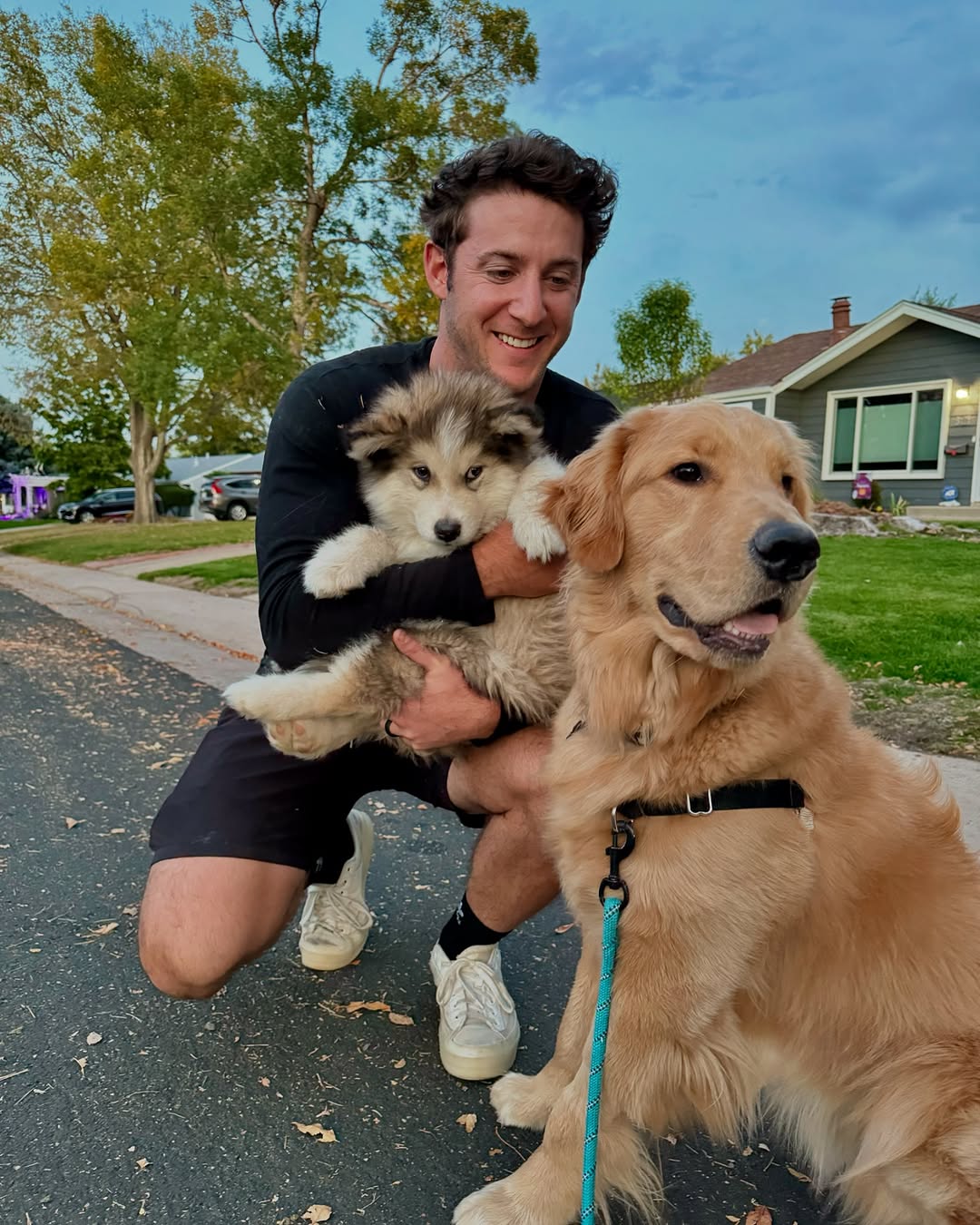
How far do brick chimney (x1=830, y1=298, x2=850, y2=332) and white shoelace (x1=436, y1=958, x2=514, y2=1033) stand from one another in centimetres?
2546

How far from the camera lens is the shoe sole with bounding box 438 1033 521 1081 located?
2414 millimetres

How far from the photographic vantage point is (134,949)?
3.01 metres

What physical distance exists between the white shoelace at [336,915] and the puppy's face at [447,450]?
51.5 inches

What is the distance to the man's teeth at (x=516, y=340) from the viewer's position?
2969mm

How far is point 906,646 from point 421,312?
1980cm

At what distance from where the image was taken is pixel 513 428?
9.18ft

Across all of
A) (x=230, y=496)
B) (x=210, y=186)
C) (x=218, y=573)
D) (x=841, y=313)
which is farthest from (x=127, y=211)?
(x=841, y=313)

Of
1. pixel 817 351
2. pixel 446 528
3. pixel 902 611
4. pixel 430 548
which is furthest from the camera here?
pixel 817 351

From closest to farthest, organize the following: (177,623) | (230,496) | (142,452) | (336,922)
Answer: (336,922), (177,623), (142,452), (230,496)

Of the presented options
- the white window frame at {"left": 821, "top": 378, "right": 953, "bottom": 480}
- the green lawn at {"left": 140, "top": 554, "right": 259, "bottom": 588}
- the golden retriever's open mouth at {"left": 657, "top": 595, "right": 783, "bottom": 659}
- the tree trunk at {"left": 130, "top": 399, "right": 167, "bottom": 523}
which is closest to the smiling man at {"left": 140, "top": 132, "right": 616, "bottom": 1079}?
the golden retriever's open mouth at {"left": 657, "top": 595, "right": 783, "bottom": 659}

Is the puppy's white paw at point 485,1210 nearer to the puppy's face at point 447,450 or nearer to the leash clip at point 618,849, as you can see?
the leash clip at point 618,849

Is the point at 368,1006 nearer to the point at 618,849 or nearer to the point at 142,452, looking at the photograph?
the point at 618,849

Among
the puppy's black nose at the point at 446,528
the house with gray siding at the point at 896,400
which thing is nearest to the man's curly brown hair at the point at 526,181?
the puppy's black nose at the point at 446,528

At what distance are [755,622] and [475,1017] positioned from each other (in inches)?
59.3
